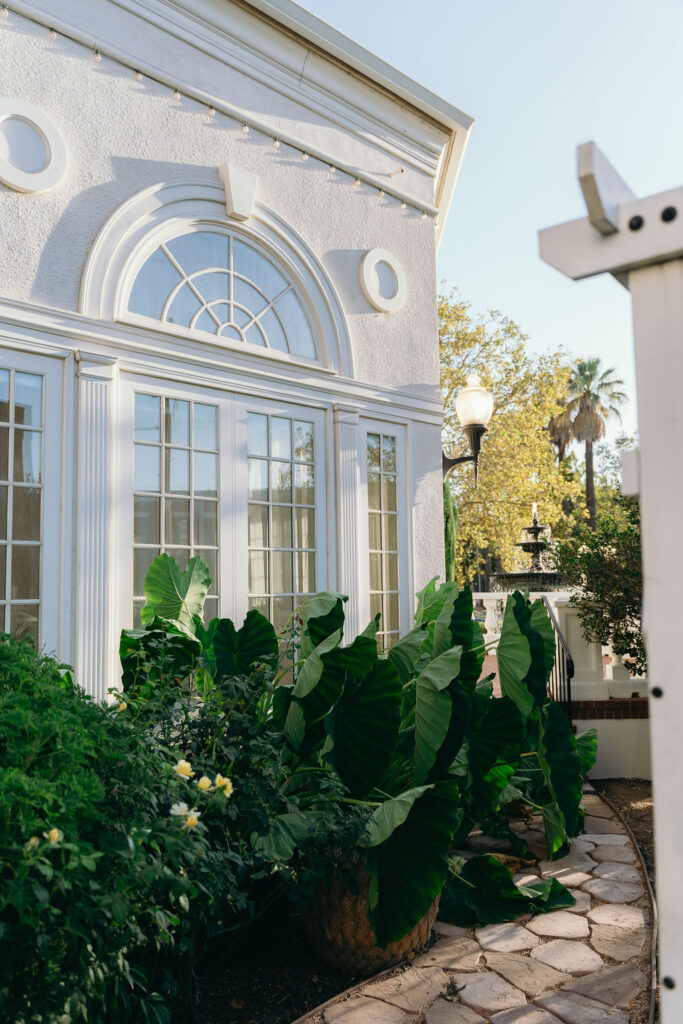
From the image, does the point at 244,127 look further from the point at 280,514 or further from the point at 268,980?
the point at 268,980

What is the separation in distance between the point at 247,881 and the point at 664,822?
7.23 feet

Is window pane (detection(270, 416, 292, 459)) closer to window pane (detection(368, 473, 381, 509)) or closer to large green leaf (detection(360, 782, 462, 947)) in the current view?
window pane (detection(368, 473, 381, 509))

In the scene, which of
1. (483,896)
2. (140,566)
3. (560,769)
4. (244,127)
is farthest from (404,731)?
(244,127)

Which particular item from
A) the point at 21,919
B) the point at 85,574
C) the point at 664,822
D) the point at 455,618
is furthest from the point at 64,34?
the point at 664,822

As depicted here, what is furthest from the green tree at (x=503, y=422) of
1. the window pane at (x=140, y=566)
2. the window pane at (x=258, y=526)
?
the window pane at (x=140, y=566)

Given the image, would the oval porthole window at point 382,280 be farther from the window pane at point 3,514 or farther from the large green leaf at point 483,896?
the large green leaf at point 483,896

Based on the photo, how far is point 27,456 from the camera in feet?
13.1

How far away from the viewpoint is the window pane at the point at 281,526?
16.9 feet

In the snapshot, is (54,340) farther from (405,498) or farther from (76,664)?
(405,498)

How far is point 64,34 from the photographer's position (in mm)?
4219

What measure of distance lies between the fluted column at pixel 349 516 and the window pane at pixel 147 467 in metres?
1.45

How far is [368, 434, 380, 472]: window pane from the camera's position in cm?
579

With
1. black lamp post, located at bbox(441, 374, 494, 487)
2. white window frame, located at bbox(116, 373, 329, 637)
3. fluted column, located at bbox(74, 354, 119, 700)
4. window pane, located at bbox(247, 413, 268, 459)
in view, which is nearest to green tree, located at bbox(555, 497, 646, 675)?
black lamp post, located at bbox(441, 374, 494, 487)

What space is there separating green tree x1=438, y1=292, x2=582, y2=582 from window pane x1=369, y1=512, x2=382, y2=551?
424 inches
